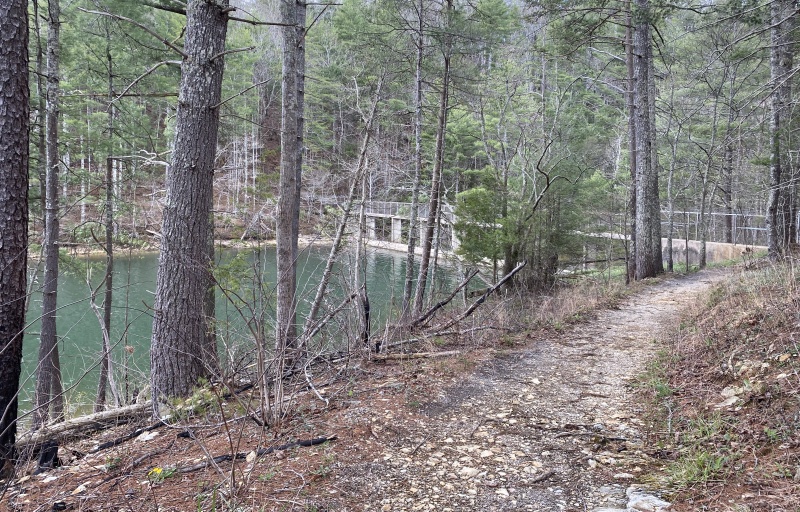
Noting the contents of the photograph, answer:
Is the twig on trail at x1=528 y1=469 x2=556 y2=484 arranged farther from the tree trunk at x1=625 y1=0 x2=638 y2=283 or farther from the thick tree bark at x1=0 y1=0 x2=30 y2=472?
the tree trunk at x1=625 y1=0 x2=638 y2=283

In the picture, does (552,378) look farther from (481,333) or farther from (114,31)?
(114,31)

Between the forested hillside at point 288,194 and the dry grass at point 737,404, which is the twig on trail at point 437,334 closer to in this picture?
the forested hillside at point 288,194

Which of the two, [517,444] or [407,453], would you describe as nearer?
[407,453]

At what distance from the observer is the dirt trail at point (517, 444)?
2.73 meters

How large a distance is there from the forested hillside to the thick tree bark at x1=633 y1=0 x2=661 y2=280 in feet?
0.17

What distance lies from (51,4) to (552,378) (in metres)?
9.57

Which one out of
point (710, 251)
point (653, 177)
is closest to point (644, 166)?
point (653, 177)

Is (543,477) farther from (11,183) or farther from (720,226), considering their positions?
(720,226)

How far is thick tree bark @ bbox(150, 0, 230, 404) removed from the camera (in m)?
4.68

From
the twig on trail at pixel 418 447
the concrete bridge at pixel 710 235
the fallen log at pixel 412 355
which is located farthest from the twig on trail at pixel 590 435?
the concrete bridge at pixel 710 235

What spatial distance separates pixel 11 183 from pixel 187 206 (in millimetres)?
1308

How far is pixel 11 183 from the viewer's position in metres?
3.80

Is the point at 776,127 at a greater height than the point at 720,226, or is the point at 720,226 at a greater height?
the point at 776,127

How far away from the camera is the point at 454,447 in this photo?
3334 millimetres
